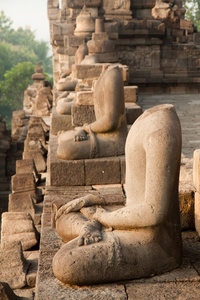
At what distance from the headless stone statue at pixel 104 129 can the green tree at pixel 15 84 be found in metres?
38.4

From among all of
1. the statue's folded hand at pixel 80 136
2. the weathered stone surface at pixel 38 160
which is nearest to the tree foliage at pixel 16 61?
the weathered stone surface at pixel 38 160

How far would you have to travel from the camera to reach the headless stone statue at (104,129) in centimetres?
554

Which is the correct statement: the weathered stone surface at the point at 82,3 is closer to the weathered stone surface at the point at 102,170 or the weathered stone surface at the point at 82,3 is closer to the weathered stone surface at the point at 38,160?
the weathered stone surface at the point at 38,160

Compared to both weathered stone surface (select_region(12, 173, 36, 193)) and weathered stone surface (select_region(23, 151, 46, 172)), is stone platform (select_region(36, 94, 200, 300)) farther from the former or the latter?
weathered stone surface (select_region(23, 151, 46, 172))

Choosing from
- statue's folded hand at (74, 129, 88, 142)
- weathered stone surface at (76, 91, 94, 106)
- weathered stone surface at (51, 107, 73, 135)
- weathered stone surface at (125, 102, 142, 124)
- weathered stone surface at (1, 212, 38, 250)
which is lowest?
weathered stone surface at (1, 212, 38, 250)

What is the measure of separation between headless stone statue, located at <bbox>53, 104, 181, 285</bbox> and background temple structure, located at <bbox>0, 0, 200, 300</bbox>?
105mm

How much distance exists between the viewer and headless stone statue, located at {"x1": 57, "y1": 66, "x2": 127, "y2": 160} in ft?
18.2

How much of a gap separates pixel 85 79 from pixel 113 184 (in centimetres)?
393

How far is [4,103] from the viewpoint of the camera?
44.6 m

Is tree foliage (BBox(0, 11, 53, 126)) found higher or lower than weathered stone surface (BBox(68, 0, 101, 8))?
lower

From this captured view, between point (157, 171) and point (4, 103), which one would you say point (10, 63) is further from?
point (157, 171)

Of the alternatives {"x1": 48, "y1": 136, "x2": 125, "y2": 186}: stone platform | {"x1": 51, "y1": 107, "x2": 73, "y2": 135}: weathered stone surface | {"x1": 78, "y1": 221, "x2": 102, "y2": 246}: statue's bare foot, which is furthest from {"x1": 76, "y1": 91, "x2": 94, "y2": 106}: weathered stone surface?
{"x1": 78, "y1": 221, "x2": 102, "y2": 246}: statue's bare foot

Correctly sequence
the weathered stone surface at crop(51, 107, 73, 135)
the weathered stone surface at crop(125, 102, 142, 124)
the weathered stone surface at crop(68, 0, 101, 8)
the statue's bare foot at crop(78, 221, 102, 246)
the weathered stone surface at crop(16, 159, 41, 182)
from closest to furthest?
the statue's bare foot at crop(78, 221, 102, 246)
the weathered stone surface at crop(125, 102, 142, 124)
the weathered stone surface at crop(51, 107, 73, 135)
the weathered stone surface at crop(16, 159, 41, 182)
the weathered stone surface at crop(68, 0, 101, 8)

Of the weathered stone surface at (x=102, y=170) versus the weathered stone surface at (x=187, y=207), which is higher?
the weathered stone surface at (x=187, y=207)
